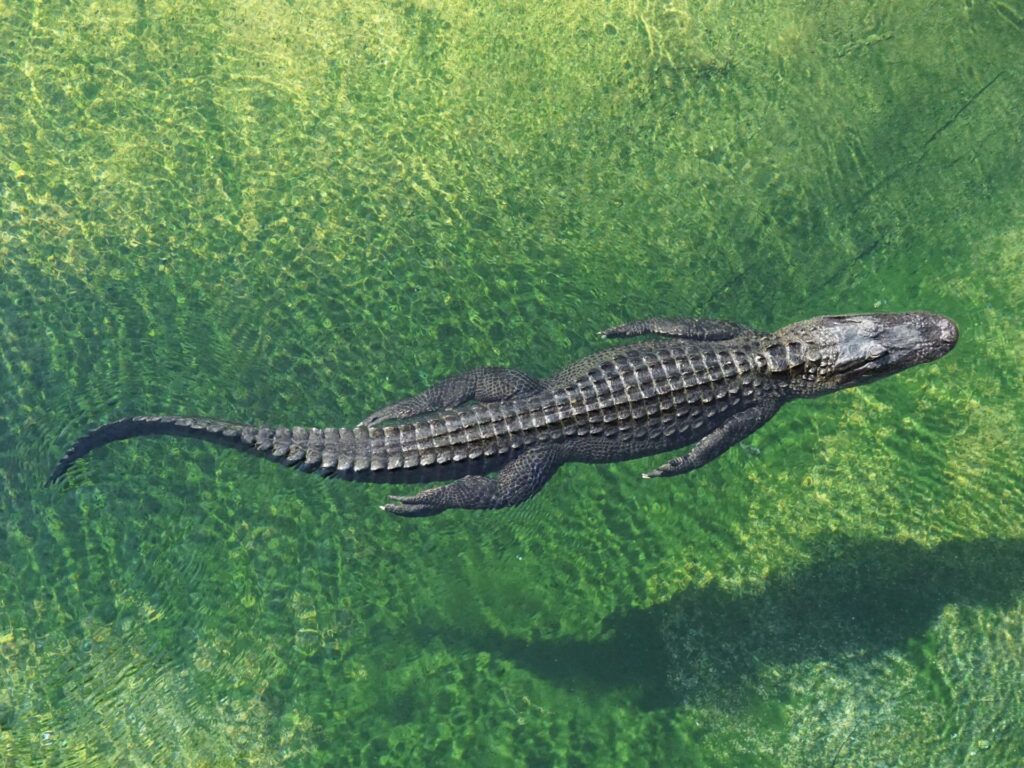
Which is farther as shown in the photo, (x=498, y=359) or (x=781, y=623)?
(x=498, y=359)

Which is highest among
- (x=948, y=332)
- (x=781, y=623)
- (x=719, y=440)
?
(x=948, y=332)

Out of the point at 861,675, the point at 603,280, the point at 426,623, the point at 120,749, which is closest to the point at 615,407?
the point at 603,280

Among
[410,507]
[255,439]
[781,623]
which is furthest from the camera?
[781,623]

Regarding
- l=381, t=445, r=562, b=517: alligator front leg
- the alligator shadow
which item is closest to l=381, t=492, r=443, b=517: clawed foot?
l=381, t=445, r=562, b=517: alligator front leg

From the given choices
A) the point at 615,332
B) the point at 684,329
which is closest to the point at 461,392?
the point at 615,332

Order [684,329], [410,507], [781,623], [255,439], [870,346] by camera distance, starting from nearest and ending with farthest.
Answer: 1. [255,439]
2. [410,507]
3. [781,623]
4. [870,346]
5. [684,329]

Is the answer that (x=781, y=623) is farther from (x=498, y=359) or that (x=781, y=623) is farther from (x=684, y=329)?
(x=498, y=359)

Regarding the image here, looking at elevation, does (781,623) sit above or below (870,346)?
below
